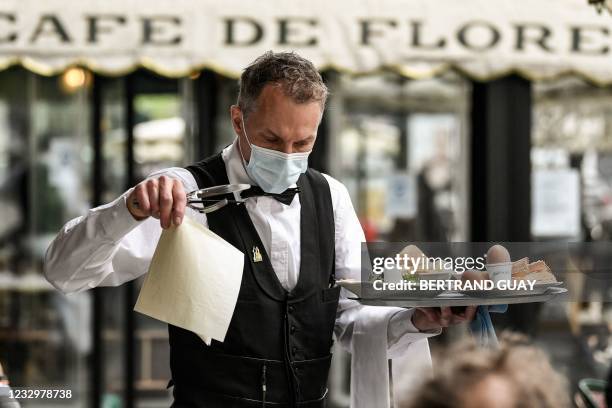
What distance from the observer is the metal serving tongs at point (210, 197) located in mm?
2361

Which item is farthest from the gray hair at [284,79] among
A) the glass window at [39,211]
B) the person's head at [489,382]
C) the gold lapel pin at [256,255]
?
the glass window at [39,211]

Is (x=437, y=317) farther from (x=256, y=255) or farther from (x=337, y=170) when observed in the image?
(x=337, y=170)

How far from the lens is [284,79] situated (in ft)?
8.10

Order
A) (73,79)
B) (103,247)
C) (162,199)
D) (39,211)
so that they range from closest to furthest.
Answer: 1. (162,199)
2. (103,247)
3. (73,79)
4. (39,211)

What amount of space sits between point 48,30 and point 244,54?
3.55 ft

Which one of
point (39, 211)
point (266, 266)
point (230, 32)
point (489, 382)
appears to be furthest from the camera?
point (39, 211)

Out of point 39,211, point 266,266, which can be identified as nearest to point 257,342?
point 266,266

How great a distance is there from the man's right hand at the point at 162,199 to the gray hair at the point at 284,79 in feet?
1.40

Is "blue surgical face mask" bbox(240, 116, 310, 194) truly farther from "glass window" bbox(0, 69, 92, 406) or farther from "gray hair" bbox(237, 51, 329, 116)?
"glass window" bbox(0, 69, 92, 406)

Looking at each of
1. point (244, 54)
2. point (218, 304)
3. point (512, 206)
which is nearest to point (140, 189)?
point (218, 304)

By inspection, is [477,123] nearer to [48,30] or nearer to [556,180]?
[556,180]

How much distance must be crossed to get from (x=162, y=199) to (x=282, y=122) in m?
A: 0.45

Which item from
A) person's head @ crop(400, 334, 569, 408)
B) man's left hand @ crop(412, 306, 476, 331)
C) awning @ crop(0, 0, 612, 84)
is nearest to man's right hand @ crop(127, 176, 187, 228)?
man's left hand @ crop(412, 306, 476, 331)

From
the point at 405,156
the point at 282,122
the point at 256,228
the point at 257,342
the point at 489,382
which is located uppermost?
the point at 282,122
